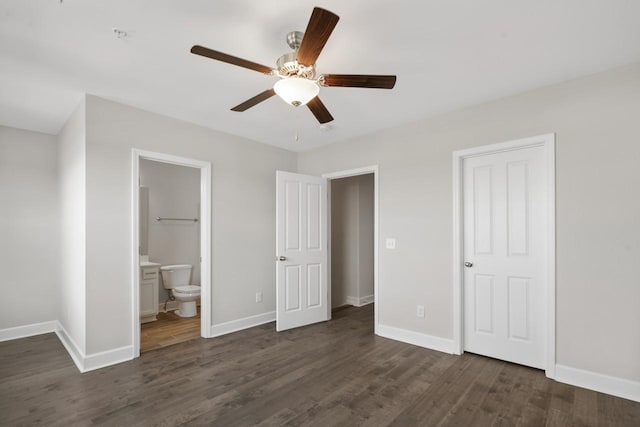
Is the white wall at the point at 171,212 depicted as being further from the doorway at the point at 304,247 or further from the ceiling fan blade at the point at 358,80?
the ceiling fan blade at the point at 358,80

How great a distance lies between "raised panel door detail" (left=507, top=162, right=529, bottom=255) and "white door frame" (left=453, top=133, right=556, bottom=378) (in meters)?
0.20

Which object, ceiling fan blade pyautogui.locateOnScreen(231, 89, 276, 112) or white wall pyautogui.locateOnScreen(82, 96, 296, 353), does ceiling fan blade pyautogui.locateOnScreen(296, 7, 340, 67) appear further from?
white wall pyautogui.locateOnScreen(82, 96, 296, 353)

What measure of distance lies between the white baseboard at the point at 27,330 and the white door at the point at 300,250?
2942 millimetres

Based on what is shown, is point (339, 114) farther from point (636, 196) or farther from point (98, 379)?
point (98, 379)

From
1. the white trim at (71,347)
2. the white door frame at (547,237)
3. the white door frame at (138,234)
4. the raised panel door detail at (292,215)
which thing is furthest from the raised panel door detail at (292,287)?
the white trim at (71,347)

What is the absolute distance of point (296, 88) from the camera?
1.97m

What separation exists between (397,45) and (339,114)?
4.35 feet

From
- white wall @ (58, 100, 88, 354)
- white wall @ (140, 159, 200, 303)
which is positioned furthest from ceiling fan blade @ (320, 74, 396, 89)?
white wall @ (140, 159, 200, 303)

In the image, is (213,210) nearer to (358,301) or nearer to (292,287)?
(292,287)

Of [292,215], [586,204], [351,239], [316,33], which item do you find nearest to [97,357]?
[292,215]

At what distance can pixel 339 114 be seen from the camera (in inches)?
139

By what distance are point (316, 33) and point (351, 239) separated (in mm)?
4337

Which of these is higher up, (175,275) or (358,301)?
(175,275)

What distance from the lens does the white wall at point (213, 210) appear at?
10.1 feet
